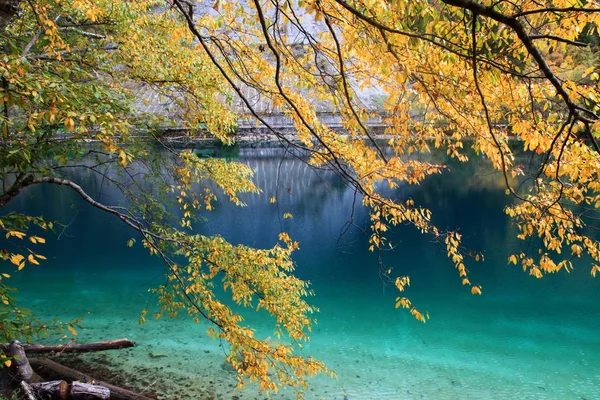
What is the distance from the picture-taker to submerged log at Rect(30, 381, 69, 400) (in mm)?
4363

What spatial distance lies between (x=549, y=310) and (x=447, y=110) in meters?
7.44

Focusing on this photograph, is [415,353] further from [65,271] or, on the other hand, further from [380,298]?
[65,271]

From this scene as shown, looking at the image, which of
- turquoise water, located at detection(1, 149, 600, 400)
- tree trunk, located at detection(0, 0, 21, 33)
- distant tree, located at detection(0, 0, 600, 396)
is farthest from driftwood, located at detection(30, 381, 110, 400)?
tree trunk, located at detection(0, 0, 21, 33)

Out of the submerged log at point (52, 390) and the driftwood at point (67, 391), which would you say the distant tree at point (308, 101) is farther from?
the submerged log at point (52, 390)

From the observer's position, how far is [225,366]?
19.8 feet

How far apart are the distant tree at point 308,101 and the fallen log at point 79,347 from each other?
2.21 metres

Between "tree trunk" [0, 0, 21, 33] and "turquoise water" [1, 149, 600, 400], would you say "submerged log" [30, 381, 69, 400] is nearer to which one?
"turquoise water" [1, 149, 600, 400]

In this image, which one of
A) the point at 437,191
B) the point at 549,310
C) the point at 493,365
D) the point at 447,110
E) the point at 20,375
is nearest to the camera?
the point at 447,110

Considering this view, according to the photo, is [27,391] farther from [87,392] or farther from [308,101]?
[308,101]

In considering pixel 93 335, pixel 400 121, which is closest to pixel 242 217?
pixel 93 335

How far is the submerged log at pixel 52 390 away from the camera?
172 inches

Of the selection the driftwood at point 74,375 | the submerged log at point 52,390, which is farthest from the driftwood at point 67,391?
the driftwood at point 74,375

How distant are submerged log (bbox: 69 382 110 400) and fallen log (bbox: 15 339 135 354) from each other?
1.61 metres

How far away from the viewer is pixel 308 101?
4.25 meters
